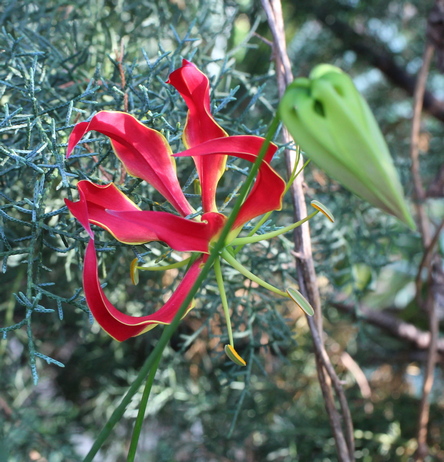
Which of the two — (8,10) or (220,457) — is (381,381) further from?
(8,10)

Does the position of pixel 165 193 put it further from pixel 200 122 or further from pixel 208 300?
pixel 208 300

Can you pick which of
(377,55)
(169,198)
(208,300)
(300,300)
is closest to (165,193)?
(169,198)

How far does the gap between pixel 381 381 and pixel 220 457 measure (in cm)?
33

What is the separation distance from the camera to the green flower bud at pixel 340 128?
0.74 ft

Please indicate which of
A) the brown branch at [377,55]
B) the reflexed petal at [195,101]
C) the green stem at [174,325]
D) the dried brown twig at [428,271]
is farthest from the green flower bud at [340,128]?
the brown branch at [377,55]

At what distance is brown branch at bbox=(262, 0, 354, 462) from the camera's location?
444 mm

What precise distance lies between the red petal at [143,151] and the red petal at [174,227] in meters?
0.03

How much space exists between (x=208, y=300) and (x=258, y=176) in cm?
27

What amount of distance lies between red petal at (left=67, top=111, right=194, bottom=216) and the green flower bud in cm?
13

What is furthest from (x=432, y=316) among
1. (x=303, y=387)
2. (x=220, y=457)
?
(x=220, y=457)

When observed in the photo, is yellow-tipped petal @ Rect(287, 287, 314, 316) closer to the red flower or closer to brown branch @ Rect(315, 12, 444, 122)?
the red flower

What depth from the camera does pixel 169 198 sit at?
0.36 meters

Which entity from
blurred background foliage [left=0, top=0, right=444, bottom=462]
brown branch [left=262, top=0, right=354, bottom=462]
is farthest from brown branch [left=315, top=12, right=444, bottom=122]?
brown branch [left=262, top=0, right=354, bottom=462]

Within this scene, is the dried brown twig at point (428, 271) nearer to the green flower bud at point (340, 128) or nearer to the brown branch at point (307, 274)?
the brown branch at point (307, 274)
